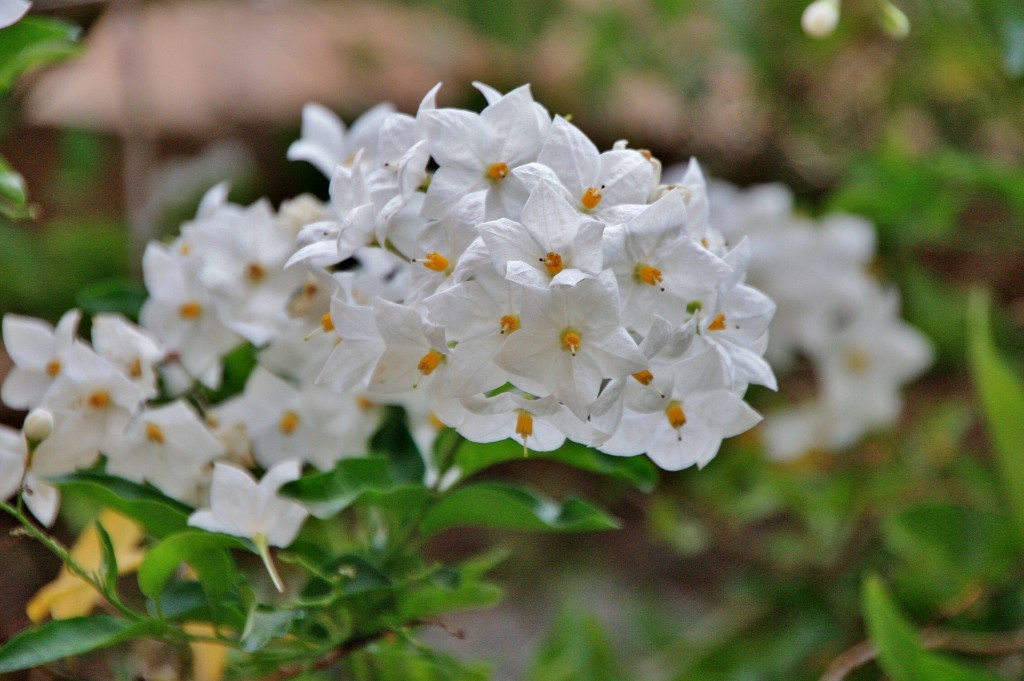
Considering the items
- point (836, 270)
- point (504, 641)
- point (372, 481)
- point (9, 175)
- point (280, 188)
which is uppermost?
point (9, 175)

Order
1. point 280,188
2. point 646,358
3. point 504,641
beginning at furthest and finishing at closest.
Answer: point 280,188 → point 504,641 → point 646,358

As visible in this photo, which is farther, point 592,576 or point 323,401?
point 592,576

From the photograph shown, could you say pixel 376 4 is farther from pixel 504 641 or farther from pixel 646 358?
pixel 646 358

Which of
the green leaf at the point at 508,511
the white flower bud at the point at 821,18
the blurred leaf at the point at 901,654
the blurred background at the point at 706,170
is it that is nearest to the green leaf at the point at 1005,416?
the blurred background at the point at 706,170

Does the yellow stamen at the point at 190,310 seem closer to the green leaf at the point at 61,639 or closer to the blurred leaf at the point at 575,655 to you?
the green leaf at the point at 61,639

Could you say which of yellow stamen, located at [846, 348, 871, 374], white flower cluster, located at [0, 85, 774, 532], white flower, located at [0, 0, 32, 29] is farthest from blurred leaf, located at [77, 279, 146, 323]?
yellow stamen, located at [846, 348, 871, 374]

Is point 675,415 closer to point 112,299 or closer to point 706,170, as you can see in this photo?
point 112,299

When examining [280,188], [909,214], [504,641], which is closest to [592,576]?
[504,641]

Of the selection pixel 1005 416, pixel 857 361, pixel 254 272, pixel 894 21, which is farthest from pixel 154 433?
pixel 857 361
